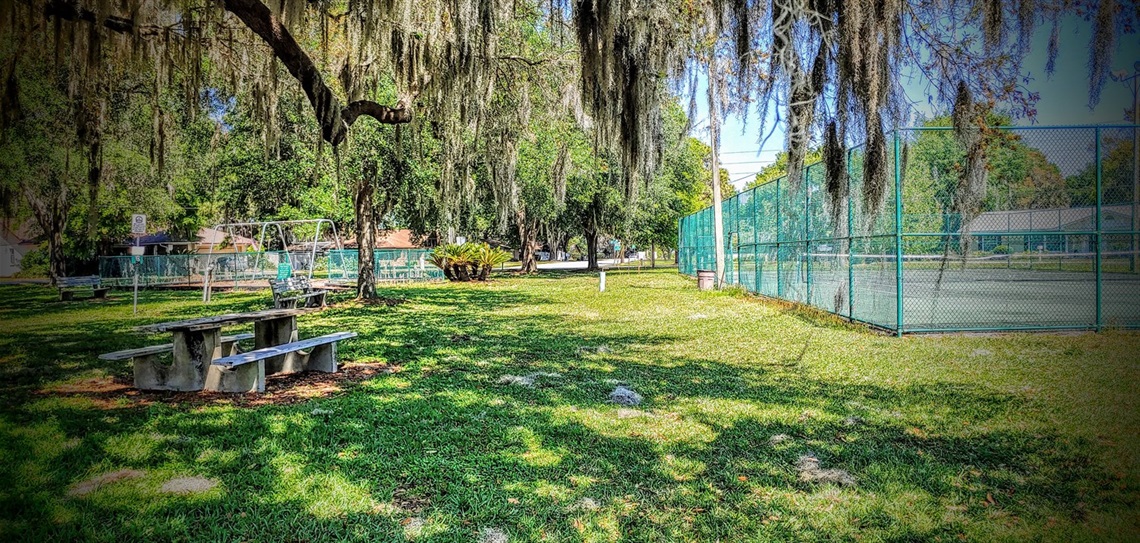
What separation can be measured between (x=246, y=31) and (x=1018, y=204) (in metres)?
13.2

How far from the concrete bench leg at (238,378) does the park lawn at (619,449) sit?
44 cm

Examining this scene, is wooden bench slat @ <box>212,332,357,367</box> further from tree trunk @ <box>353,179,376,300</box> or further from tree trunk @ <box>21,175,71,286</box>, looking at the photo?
tree trunk @ <box>21,175,71,286</box>

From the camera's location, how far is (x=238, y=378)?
554 centimetres

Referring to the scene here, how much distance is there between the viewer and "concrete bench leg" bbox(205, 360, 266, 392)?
5535 millimetres

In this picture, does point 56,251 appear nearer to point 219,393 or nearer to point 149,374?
point 149,374

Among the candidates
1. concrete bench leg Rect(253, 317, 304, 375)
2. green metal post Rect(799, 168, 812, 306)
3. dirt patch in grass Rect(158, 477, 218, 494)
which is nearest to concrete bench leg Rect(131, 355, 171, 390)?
concrete bench leg Rect(253, 317, 304, 375)

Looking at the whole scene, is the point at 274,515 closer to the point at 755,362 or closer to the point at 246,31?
the point at 755,362

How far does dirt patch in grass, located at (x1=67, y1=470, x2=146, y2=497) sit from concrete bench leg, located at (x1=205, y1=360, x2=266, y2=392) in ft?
6.90

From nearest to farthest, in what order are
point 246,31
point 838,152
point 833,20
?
point 833,20 → point 838,152 → point 246,31

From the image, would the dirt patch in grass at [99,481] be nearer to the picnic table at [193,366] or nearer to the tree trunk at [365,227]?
the picnic table at [193,366]

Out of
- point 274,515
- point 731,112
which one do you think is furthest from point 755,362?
point 274,515

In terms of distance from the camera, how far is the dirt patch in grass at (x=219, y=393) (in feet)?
16.9

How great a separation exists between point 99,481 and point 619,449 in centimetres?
306

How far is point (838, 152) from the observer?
2924 millimetres
